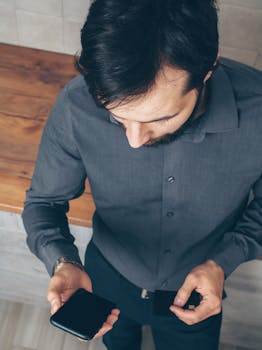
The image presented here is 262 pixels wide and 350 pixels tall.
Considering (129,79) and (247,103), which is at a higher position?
(129,79)

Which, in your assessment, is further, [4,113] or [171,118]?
[4,113]

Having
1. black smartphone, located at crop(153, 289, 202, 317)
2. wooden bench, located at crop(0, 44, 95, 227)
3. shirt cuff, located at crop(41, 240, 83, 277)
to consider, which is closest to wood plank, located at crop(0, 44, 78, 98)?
wooden bench, located at crop(0, 44, 95, 227)

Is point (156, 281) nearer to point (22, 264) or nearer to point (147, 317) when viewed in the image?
point (147, 317)

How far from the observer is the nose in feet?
2.59

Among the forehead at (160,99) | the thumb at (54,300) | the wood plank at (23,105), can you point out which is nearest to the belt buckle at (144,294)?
the thumb at (54,300)

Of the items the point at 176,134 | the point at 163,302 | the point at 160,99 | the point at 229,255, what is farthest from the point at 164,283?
the point at 160,99

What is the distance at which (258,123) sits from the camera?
0.90 metres

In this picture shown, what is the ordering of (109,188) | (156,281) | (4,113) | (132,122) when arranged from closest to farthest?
1. (132,122)
2. (109,188)
3. (156,281)
4. (4,113)

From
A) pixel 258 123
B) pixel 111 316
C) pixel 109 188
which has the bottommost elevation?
pixel 111 316

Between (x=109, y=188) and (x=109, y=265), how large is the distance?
28 cm

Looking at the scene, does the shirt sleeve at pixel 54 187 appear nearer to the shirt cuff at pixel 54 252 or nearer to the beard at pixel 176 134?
the shirt cuff at pixel 54 252

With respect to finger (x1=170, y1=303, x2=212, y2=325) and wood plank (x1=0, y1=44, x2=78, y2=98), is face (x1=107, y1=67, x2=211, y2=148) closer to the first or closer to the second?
finger (x1=170, y1=303, x2=212, y2=325)

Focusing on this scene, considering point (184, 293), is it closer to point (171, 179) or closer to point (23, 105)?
point (171, 179)

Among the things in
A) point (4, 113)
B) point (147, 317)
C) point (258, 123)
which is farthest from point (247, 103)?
point (4, 113)
